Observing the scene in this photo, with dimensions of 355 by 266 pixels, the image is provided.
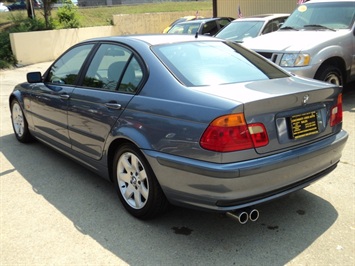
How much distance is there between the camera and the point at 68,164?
4844mm

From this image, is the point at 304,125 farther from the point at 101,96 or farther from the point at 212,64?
the point at 101,96

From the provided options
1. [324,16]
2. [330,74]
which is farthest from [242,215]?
[324,16]

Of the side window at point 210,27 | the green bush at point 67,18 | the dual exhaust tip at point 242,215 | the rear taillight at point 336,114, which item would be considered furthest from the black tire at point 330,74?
the green bush at point 67,18

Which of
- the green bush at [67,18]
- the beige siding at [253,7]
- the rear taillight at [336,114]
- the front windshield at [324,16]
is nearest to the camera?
the rear taillight at [336,114]

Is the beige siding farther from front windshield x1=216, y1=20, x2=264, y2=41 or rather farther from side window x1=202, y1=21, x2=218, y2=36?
front windshield x1=216, y1=20, x2=264, y2=41

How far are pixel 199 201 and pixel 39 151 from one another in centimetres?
330

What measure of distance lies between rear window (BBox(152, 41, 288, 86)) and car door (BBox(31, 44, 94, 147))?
120 cm

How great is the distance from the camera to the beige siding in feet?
49.9

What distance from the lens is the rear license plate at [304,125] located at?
2.96m

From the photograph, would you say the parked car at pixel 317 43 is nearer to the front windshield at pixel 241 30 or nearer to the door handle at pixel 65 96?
the front windshield at pixel 241 30

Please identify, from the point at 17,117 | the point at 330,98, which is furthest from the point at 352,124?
the point at 17,117

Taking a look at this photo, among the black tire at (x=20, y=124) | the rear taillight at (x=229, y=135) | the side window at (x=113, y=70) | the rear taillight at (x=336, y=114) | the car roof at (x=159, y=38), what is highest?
the car roof at (x=159, y=38)

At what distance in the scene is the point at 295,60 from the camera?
6.26m

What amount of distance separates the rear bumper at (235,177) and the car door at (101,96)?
66 centimetres
